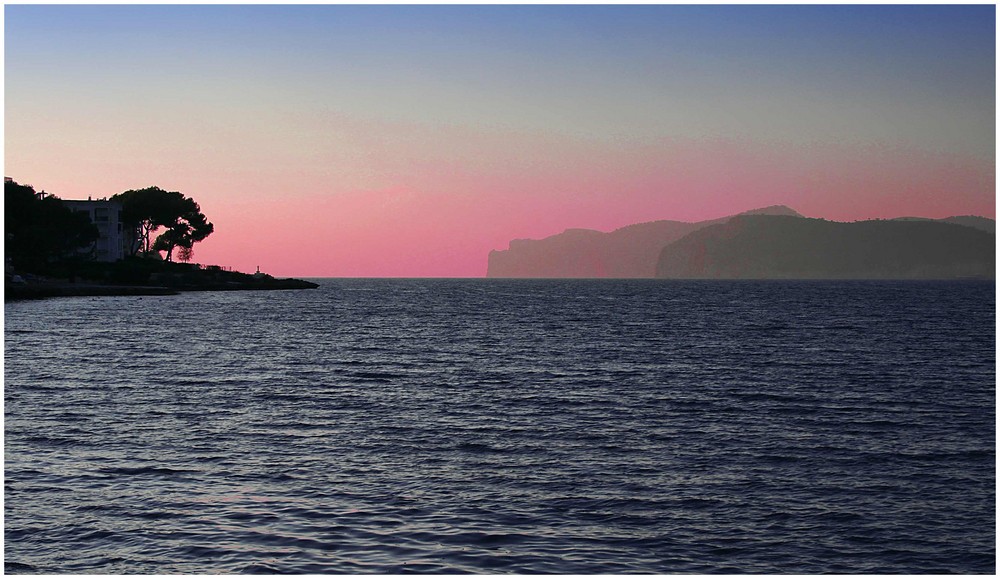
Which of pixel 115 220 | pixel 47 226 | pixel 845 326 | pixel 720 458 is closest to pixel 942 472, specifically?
pixel 720 458

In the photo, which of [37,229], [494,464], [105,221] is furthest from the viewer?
[105,221]

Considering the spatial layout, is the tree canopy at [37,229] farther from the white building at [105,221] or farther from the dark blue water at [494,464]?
the dark blue water at [494,464]

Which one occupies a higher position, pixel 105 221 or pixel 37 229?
pixel 105 221

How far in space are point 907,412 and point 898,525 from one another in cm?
1789

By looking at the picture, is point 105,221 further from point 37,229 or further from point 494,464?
point 494,464

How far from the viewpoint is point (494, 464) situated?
26391 millimetres

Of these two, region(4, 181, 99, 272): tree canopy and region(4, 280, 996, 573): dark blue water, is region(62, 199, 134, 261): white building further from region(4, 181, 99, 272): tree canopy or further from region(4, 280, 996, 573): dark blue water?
region(4, 280, 996, 573): dark blue water

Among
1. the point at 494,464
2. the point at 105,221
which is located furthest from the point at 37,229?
the point at 494,464

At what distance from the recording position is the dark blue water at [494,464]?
18.9m

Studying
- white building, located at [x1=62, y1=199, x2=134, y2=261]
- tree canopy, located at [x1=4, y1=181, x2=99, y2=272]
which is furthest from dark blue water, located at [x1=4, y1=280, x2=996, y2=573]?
white building, located at [x1=62, y1=199, x2=134, y2=261]

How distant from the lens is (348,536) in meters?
19.5

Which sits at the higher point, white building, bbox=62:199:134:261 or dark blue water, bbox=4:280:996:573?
white building, bbox=62:199:134:261

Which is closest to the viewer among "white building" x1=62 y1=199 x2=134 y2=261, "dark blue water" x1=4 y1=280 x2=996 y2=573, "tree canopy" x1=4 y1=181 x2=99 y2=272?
"dark blue water" x1=4 y1=280 x2=996 y2=573

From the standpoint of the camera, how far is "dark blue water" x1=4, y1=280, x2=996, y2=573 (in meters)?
18.9
